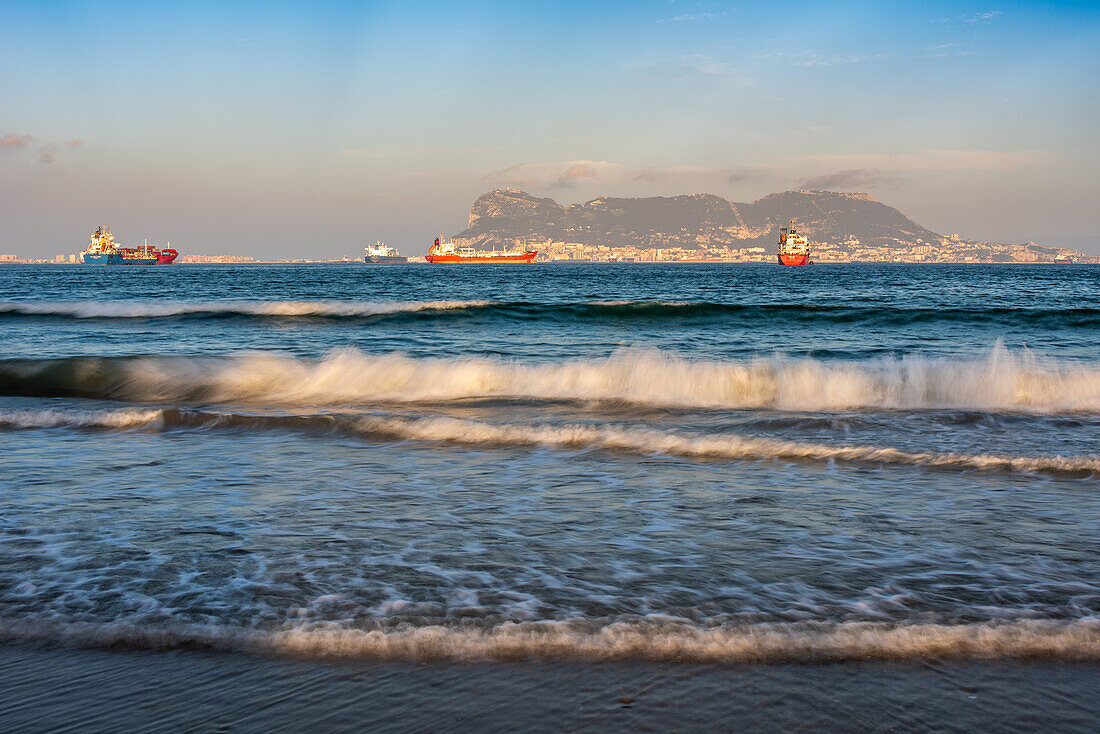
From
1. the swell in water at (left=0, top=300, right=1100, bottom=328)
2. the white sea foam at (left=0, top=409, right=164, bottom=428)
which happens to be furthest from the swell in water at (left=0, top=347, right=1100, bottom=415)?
the swell in water at (left=0, top=300, right=1100, bottom=328)

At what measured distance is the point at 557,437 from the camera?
7020 mm

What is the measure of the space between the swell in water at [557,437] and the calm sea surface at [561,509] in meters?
0.04

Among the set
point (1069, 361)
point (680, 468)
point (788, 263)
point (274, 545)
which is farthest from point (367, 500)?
point (788, 263)

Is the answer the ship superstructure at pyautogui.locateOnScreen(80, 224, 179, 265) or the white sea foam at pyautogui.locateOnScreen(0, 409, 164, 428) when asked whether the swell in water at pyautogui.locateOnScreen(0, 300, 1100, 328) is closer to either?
the white sea foam at pyautogui.locateOnScreen(0, 409, 164, 428)

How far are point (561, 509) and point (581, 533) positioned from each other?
0.53 m

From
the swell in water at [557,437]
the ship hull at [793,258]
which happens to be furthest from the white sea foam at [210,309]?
the ship hull at [793,258]

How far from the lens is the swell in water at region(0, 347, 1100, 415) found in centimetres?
955

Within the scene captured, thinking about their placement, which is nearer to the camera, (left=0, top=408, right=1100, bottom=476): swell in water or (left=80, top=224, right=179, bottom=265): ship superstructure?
(left=0, top=408, right=1100, bottom=476): swell in water

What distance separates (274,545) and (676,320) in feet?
72.6

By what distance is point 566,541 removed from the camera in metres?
3.90

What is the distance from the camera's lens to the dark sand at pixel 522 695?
224 cm

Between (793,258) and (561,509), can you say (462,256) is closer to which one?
(793,258)

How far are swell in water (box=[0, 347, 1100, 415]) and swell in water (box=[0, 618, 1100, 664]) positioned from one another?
6279 millimetres

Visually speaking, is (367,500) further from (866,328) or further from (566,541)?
(866,328)
